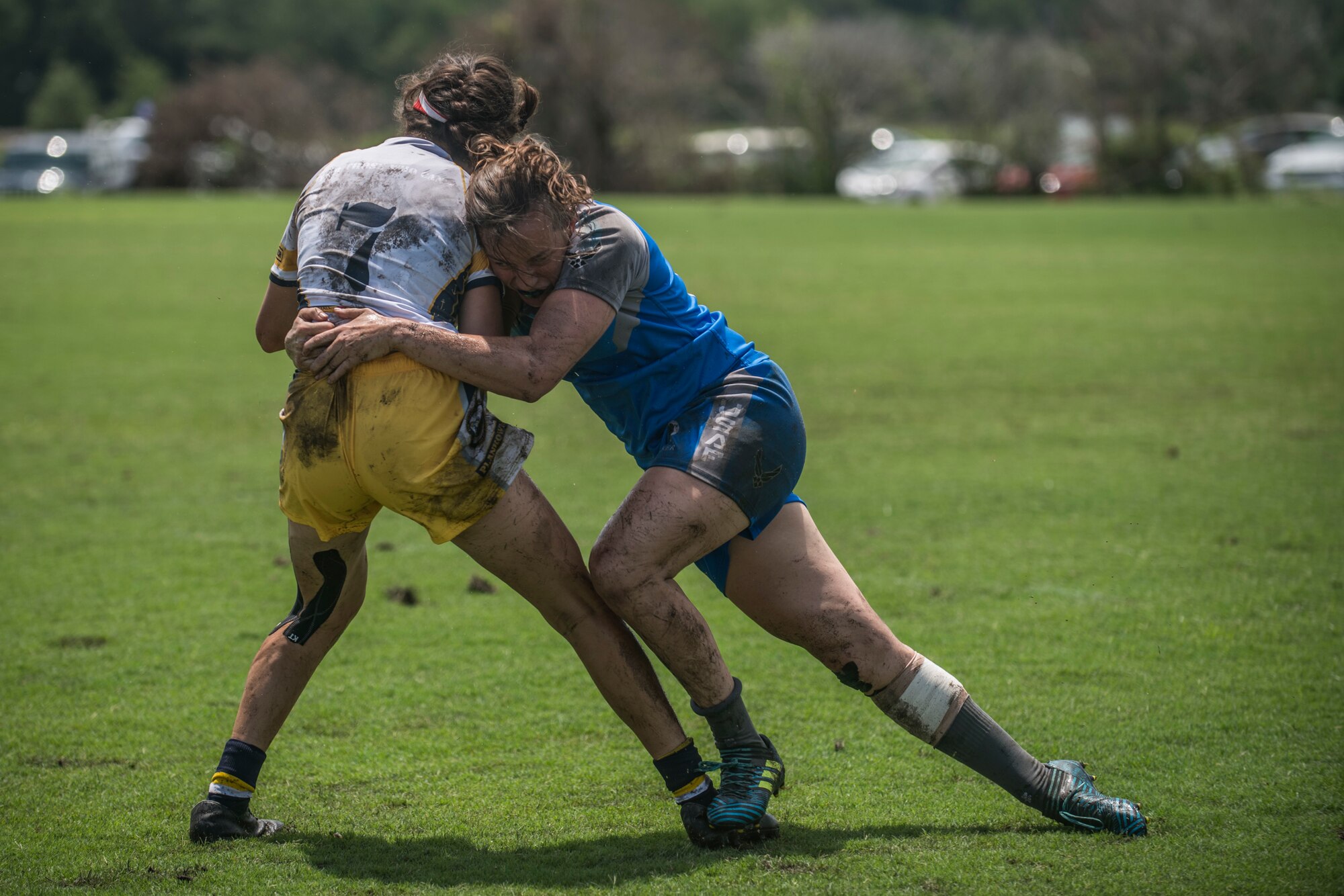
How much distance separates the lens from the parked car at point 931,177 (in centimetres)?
3991

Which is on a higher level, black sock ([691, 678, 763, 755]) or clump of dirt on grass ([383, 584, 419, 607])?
black sock ([691, 678, 763, 755])

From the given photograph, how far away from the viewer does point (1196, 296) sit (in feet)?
56.8

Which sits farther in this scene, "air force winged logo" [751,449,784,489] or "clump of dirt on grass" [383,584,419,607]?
"clump of dirt on grass" [383,584,419,607]

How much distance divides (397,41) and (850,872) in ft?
303

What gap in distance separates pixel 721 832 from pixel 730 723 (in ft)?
1.01

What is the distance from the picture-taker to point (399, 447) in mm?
3592

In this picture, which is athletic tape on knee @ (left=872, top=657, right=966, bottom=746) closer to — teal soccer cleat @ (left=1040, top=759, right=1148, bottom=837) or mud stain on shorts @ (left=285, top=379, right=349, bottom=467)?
teal soccer cleat @ (left=1040, top=759, right=1148, bottom=837)

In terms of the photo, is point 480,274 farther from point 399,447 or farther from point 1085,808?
point 1085,808

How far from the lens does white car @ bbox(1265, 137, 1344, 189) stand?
36000 millimetres

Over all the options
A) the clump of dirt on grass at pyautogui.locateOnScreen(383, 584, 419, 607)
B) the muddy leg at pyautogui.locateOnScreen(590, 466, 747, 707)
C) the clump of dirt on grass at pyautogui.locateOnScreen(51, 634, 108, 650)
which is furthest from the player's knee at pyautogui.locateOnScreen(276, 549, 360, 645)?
the clump of dirt on grass at pyautogui.locateOnScreen(383, 584, 419, 607)

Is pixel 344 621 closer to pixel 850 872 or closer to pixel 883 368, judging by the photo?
pixel 850 872

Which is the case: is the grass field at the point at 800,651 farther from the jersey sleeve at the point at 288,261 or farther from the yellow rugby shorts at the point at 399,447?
the jersey sleeve at the point at 288,261

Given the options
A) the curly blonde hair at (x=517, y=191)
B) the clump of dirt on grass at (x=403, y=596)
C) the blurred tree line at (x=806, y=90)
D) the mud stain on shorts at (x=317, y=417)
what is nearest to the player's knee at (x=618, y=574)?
the mud stain on shorts at (x=317, y=417)

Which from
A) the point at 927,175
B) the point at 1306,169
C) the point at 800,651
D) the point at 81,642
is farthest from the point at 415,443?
the point at 927,175
